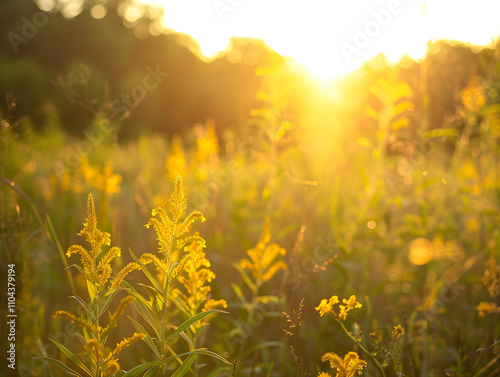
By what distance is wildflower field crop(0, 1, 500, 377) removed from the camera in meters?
1.65

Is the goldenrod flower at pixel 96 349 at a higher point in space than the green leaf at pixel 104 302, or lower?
lower

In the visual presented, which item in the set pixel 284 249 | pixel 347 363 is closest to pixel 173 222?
pixel 347 363

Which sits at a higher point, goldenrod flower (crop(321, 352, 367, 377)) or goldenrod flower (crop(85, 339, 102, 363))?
goldenrod flower (crop(85, 339, 102, 363))

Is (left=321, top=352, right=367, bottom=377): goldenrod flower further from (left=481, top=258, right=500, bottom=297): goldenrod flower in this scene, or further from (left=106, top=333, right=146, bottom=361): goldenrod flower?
(left=481, top=258, right=500, bottom=297): goldenrod flower

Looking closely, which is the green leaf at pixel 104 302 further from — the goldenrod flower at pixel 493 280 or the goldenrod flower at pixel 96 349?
the goldenrod flower at pixel 493 280

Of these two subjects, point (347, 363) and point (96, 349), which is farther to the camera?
point (347, 363)

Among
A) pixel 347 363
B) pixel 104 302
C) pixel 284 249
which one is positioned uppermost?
pixel 284 249

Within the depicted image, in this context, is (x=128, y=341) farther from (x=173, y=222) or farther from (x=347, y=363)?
(x=347, y=363)

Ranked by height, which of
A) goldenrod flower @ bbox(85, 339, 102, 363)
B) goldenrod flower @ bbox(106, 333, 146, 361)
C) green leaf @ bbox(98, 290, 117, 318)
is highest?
green leaf @ bbox(98, 290, 117, 318)

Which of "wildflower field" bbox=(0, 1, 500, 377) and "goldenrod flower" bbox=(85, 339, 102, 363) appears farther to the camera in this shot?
"wildflower field" bbox=(0, 1, 500, 377)

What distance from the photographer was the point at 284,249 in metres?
2.24

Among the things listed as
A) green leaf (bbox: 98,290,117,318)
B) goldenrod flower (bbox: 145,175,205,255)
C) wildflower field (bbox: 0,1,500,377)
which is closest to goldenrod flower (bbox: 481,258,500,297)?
wildflower field (bbox: 0,1,500,377)

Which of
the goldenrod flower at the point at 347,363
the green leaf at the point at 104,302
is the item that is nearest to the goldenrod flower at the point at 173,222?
the green leaf at the point at 104,302

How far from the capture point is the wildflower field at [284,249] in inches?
64.8
